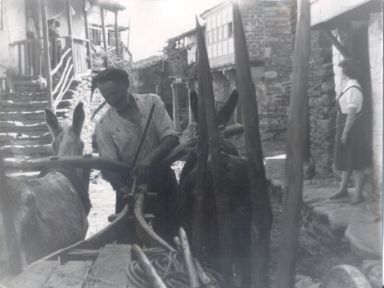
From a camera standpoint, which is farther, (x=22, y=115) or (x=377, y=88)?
(x=22, y=115)

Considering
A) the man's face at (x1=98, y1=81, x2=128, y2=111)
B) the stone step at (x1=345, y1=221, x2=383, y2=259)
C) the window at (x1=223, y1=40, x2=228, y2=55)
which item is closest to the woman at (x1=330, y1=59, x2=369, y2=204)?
the stone step at (x1=345, y1=221, x2=383, y2=259)

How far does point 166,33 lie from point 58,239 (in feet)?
4.32

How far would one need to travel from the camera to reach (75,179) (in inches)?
113

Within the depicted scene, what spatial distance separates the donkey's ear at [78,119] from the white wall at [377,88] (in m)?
1.71

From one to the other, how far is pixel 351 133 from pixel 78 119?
166 centimetres

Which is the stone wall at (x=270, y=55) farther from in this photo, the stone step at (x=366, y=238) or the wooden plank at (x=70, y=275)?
the wooden plank at (x=70, y=275)

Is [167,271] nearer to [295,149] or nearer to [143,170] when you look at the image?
[295,149]

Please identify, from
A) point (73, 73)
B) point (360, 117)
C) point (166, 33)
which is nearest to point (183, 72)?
point (166, 33)

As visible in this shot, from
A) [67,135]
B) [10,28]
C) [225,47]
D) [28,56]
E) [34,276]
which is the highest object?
[10,28]

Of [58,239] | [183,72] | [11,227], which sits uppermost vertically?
[183,72]

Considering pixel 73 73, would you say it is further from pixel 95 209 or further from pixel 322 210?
pixel 322 210

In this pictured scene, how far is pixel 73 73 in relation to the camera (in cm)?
375

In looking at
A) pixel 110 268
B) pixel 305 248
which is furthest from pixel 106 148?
pixel 305 248

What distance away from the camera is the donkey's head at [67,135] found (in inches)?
113
